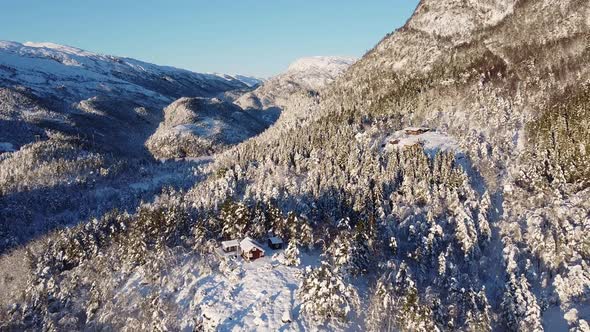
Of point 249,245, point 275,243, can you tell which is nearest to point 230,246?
point 249,245

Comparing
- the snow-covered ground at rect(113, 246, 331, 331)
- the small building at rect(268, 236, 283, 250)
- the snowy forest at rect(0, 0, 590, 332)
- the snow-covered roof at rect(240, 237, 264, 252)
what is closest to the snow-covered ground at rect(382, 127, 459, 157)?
the snowy forest at rect(0, 0, 590, 332)

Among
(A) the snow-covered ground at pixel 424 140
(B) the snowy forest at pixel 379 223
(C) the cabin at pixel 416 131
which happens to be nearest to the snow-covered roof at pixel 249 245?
(B) the snowy forest at pixel 379 223

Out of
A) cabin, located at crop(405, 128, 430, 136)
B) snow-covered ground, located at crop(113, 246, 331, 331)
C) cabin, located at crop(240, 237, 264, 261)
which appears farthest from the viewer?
cabin, located at crop(405, 128, 430, 136)

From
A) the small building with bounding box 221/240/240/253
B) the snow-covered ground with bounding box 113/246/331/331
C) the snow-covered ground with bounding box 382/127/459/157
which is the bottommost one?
the snow-covered ground with bounding box 113/246/331/331

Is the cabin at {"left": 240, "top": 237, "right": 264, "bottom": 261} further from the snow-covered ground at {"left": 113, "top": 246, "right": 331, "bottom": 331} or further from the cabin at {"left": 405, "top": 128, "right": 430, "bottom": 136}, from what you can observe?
the cabin at {"left": 405, "top": 128, "right": 430, "bottom": 136}

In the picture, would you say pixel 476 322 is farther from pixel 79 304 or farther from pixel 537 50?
pixel 537 50

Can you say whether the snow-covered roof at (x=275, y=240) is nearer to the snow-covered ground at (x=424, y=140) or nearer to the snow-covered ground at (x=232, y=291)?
the snow-covered ground at (x=232, y=291)

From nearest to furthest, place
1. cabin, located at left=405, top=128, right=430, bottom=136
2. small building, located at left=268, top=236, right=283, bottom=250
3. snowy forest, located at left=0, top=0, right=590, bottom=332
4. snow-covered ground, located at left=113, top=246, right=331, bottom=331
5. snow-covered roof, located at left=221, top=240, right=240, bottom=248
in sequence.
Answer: snow-covered ground, located at left=113, top=246, right=331, bottom=331 < snowy forest, located at left=0, top=0, right=590, bottom=332 < snow-covered roof, located at left=221, top=240, right=240, bottom=248 < small building, located at left=268, top=236, right=283, bottom=250 < cabin, located at left=405, top=128, right=430, bottom=136

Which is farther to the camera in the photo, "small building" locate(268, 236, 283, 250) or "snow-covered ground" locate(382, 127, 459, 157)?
"snow-covered ground" locate(382, 127, 459, 157)

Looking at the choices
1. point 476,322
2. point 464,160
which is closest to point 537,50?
point 464,160
